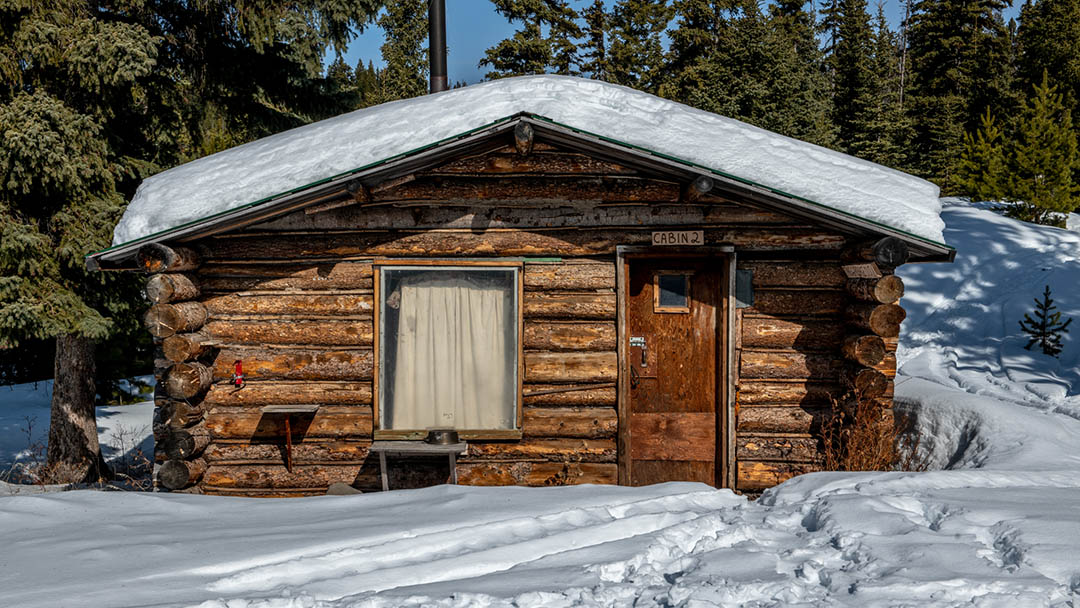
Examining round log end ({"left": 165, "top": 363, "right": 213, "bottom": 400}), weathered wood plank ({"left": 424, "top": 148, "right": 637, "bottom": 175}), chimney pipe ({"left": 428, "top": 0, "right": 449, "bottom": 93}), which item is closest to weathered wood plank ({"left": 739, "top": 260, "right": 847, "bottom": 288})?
weathered wood plank ({"left": 424, "top": 148, "right": 637, "bottom": 175})

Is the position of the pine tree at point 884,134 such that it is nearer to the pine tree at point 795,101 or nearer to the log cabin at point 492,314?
the pine tree at point 795,101

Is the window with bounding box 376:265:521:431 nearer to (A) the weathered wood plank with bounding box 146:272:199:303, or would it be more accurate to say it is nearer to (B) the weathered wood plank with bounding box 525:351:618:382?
(B) the weathered wood plank with bounding box 525:351:618:382

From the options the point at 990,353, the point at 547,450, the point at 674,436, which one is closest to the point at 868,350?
the point at 674,436

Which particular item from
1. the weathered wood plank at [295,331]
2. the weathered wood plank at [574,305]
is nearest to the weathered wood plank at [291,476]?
the weathered wood plank at [295,331]

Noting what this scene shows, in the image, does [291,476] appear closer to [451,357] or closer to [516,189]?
[451,357]

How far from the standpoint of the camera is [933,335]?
16469mm

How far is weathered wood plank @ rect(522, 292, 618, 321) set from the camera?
7258 mm

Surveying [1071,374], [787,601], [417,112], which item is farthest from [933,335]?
[787,601]

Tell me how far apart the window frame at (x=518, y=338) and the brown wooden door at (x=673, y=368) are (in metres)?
1.10

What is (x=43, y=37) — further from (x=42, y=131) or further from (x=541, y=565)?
(x=541, y=565)

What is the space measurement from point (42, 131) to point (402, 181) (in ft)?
15.9

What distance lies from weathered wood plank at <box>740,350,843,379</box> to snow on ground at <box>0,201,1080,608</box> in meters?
1.60

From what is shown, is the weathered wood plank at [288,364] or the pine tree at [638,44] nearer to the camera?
the weathered wood plank at [288,364]

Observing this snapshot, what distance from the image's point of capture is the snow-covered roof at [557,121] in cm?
679
